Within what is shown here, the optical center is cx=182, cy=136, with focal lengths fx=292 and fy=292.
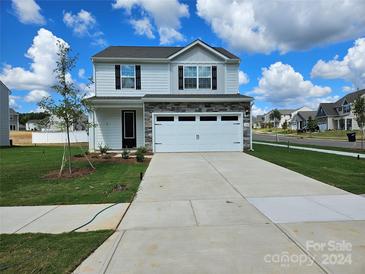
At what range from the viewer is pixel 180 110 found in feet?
57.5

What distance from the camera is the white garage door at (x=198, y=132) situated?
57.5 ft

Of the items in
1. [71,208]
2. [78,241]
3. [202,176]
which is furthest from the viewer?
[202,176]

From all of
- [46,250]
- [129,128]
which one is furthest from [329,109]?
[46,250]

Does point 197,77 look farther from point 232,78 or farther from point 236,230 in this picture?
point 236,230

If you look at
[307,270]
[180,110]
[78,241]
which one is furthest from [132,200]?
[180,110]

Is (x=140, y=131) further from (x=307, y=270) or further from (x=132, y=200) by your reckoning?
(x=307, y=270)

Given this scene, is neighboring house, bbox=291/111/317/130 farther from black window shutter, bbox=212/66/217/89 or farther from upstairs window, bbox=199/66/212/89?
upstairs window, bbox=199/66/212/89

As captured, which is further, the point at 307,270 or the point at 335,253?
the point at 335,253

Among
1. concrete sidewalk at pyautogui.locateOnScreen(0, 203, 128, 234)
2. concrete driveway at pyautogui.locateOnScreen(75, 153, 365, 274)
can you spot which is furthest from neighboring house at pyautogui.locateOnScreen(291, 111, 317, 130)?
concrete sidewalk at pyautogui.locateOnScreen(0, 203, 128, 234)

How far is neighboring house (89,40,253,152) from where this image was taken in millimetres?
17500

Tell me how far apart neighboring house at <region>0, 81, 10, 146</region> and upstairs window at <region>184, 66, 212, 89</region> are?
63.2 feet

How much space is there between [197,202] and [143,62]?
14750 mm

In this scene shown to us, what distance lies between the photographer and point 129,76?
1955 cm

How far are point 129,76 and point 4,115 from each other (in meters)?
16.4
